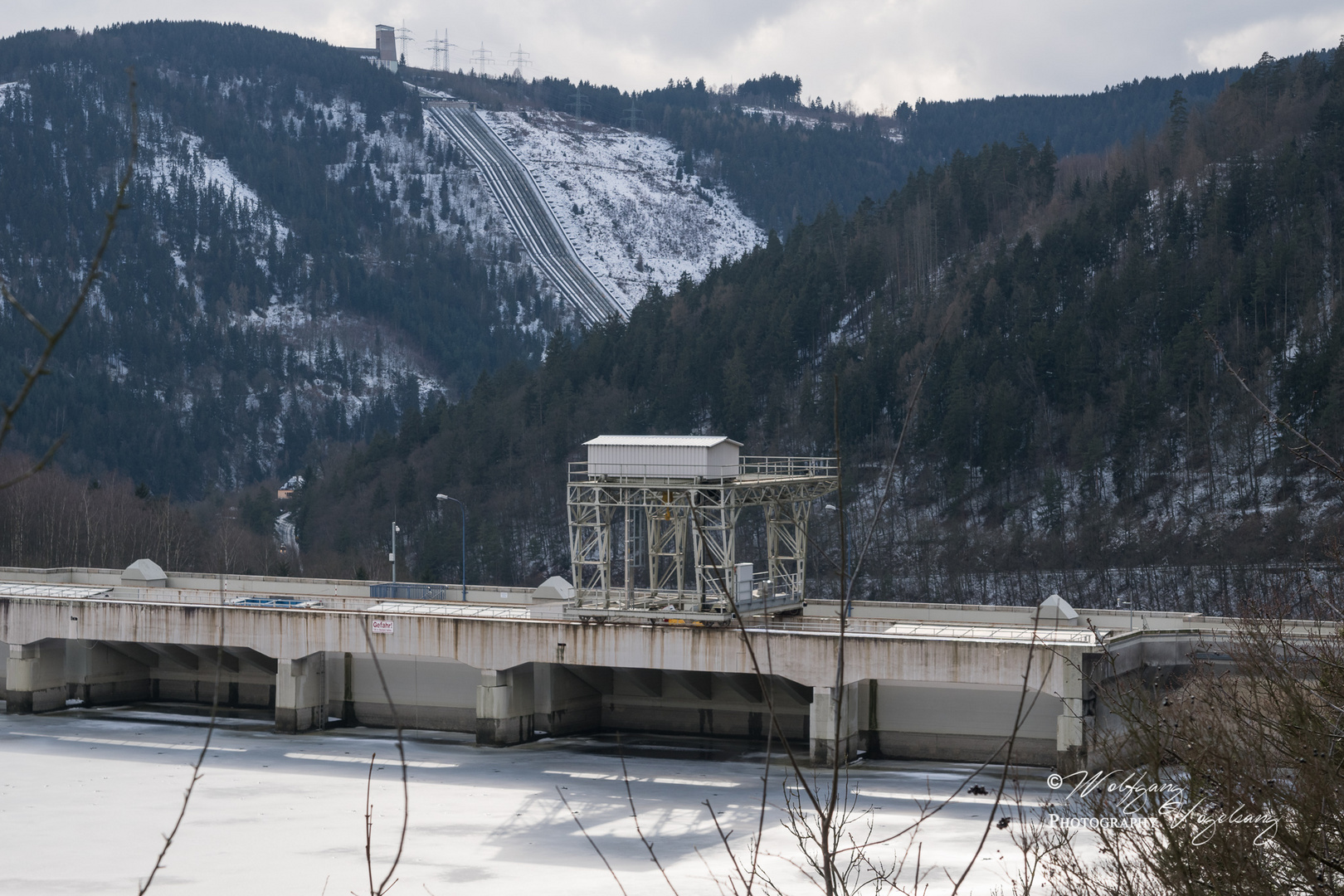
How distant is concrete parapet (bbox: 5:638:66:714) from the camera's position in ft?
202

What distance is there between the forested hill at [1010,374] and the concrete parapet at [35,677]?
2447 inches

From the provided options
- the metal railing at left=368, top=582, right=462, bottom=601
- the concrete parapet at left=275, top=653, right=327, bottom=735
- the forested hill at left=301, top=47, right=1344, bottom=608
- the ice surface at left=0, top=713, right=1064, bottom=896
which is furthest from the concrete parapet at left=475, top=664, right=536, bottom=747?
the forested hill at left=301, top=47, right=1344, bottom=608

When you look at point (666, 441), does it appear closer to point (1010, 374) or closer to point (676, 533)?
point (676, 533)

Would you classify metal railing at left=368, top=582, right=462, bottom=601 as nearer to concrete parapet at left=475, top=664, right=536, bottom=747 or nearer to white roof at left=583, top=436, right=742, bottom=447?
concrete parapet at left=475, top=664, right=536, bottom=747

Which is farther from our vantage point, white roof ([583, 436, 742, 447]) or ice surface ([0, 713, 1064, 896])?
white roof ([583, 436, 742, 447])

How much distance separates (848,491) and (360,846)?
89.2m

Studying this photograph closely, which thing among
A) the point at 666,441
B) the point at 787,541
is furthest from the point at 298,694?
the point at 787,541

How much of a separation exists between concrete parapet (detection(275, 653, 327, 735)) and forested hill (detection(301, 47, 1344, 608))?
60.6 m

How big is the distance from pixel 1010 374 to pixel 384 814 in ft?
309

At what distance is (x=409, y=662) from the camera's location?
201 feet

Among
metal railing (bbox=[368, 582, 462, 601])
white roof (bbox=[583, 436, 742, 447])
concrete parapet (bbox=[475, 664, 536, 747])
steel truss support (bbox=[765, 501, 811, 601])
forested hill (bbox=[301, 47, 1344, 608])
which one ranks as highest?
forested hill (bbox=[301, 47, 1344, 608])

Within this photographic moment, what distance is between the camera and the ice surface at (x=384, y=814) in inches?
1446

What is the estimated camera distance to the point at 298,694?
2281 inches

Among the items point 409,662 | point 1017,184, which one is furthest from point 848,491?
point 409,662
